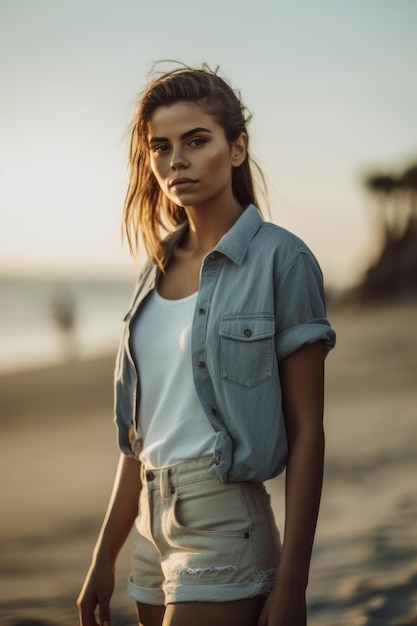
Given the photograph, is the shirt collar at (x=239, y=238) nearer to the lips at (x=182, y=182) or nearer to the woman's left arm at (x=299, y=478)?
the lips at (x=182, y=182)

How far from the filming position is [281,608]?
215cm

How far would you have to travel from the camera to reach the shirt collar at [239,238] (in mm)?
2395

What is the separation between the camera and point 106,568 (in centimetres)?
270

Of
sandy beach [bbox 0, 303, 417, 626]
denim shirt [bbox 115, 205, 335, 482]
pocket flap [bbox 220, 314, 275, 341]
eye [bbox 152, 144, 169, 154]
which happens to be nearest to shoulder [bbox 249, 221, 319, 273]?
denim shirt [bbox 115, 205, 335, 482]

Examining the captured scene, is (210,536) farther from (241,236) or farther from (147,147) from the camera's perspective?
(147,147)

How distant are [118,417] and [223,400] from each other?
0.54 meters

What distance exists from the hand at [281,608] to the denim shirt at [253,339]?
304 millimetres

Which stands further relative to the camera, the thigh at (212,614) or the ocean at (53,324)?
the ocean at (53,324)

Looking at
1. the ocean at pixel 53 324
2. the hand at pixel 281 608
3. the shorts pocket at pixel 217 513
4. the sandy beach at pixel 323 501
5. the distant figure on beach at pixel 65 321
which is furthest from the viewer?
the distant figure on beach at pixel 65 321

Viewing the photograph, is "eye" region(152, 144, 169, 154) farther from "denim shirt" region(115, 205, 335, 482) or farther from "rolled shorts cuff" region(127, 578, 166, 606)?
"rolled shorts cuff" region(127, 578, 166, 606)

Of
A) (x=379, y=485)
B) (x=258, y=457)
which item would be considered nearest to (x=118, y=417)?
(x=258, y=457)

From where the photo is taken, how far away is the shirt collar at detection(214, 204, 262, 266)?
7.86 feet

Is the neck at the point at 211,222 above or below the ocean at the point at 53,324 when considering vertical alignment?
above

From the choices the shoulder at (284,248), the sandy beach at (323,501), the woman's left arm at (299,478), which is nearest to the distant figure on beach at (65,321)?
the sandy beach at (323,501)
